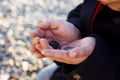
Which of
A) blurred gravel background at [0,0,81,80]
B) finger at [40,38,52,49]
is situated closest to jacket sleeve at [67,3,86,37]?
finger at [40,38,52,49]

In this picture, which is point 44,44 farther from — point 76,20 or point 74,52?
point 76,20

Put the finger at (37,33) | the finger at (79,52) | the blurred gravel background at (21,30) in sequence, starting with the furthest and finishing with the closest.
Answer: the blurred gravel background at (21,30), the finger at (37,33), the finger at (79,52)

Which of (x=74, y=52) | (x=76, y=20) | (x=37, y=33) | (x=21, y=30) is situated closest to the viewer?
(x=74, y=52)

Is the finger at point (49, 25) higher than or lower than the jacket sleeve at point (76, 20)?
higher

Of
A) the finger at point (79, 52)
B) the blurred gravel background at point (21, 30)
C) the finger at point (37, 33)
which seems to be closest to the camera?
the finger at point (79, 52)

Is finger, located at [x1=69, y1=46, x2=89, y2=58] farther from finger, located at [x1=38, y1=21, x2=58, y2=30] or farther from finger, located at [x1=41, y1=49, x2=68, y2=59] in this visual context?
finger, located at [x1=38, y1=21, x2=58, y2=30]

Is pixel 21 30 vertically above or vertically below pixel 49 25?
below

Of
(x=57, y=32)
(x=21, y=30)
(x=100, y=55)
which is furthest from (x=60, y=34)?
(x=21, y=30)

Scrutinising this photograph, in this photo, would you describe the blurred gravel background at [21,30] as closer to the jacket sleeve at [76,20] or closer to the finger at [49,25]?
the jacket sleeve at [76,20]

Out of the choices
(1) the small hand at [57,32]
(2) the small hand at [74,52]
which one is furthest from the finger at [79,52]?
(1) the small hand at [57,32]

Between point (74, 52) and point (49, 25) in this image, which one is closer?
point (74, 52)
